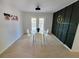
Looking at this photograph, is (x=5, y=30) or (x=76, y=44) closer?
(x=76, y=44)

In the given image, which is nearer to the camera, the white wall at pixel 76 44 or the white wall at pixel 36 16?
the white wall at pixel 76 44

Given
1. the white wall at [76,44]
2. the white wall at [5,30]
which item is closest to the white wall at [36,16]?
the white wall at [5,30]

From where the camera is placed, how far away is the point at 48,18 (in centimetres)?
719

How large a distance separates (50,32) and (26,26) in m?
2.93

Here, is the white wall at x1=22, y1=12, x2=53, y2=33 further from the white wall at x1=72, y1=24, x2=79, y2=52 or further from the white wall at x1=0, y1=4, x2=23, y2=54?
the white wall at x1=72, y1=24, x2=79, y2=52

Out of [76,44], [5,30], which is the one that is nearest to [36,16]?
[5,30]

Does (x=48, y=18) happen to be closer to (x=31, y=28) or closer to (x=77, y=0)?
(x=31, y=28)

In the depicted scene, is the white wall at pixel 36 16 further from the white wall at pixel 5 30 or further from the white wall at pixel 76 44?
the white wall at pixel 76 44

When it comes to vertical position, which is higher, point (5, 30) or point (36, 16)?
point (36, 16)

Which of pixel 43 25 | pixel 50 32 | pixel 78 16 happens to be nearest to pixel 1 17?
pixel 78 16

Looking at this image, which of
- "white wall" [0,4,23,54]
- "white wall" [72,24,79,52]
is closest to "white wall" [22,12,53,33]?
"white wall" [0,4,23,54]

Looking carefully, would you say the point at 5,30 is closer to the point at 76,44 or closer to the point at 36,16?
the point at 76,44

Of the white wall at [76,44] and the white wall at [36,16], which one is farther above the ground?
the white wall at [36,16]

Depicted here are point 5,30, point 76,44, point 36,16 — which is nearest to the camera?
point 76,44
